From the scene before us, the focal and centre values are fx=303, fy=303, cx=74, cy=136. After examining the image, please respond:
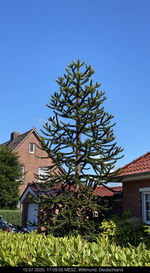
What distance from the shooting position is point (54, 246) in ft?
20.4

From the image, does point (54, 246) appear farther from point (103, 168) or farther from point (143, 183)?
point (143, 183)

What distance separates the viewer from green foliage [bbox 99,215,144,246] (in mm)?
12875

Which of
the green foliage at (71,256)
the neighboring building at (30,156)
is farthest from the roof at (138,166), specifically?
the neighboring building at (30,156)

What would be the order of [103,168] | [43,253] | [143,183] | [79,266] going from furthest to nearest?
[143,183], [103,168], [43,253], [79,266]

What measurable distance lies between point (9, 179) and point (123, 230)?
66.8ft

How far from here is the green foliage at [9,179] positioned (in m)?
30.7

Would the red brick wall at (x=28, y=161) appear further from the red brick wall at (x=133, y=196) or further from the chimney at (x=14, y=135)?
the red brick wall at (x=133, y=196)

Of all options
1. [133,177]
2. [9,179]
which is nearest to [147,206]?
[133,177]

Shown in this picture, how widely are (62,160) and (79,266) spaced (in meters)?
9.22

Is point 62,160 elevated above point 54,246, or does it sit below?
above

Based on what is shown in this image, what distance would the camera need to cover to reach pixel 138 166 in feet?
51.1

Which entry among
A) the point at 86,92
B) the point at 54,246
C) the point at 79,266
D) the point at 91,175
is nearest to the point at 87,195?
the point at 91,175

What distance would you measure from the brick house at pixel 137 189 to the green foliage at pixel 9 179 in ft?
58.3

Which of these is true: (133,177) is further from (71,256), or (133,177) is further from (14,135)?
(14,135)
